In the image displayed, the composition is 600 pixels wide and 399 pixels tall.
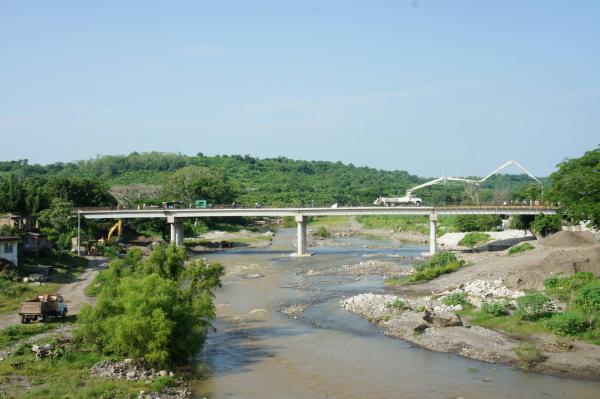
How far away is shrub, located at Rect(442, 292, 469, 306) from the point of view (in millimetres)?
51562

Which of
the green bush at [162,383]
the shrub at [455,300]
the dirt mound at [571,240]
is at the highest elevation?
the dirt mound at [571,240]

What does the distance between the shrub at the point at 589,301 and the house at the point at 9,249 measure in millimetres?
52477

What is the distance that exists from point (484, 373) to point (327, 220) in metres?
142

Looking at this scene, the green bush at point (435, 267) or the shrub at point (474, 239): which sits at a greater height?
the shrub at point (474, 239)

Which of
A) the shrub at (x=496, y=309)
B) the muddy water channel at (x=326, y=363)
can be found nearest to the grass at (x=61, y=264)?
the muddy water channel at (x=326, y=363)

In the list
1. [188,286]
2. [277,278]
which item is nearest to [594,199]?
[277,278]

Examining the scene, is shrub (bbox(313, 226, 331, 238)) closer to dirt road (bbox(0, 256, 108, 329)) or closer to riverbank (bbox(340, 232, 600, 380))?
dirt road (bbox(0, 256, 108, 329))

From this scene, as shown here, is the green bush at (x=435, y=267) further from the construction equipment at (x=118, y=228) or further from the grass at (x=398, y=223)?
the grass at (x=398, y=223)

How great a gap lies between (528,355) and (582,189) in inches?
1522

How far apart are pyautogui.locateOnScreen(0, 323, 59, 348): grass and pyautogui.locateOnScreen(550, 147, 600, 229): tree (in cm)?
5268

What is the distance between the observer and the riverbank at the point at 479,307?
37666 mm

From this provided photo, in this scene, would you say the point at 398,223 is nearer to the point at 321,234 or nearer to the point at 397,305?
the point at 321,234

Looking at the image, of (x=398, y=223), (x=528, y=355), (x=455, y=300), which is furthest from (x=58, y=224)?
(x=398, y=223)

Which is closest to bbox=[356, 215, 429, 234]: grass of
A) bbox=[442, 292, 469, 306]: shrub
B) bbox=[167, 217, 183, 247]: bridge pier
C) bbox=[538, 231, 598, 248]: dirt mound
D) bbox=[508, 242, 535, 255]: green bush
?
bbox=[167, 217, 183, 247]: bridge pier
